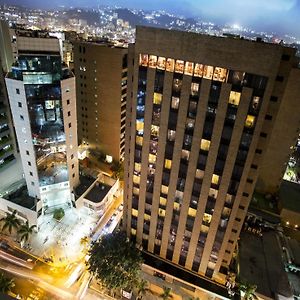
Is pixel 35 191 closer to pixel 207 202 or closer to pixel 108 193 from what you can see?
pixel 108 193

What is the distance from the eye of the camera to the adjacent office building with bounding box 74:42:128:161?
88.3m

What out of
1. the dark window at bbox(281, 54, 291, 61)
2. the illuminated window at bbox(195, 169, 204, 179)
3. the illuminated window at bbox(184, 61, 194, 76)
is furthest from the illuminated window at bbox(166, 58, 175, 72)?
the illuminated window at bbox(195, 169, 204, 179)

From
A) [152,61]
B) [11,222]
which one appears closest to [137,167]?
[152,61]

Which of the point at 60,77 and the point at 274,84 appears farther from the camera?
the point at 60,77

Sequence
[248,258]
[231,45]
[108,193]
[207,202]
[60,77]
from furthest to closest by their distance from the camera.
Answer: [108,193], [60,77], [248,258], [207,202], [231,45]

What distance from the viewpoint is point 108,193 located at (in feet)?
274

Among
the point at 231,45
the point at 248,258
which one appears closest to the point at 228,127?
the point at 231,45

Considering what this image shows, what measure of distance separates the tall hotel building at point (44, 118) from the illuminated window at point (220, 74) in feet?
135

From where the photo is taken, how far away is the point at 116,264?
56656mm

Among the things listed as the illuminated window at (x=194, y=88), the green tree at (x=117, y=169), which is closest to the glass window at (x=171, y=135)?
the illuminated window at (x=194, y=88)

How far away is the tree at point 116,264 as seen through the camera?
183ft

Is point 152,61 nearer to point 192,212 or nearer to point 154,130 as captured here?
point 154,130

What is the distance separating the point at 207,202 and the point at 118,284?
84.8ft

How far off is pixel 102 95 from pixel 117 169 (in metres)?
28.5
